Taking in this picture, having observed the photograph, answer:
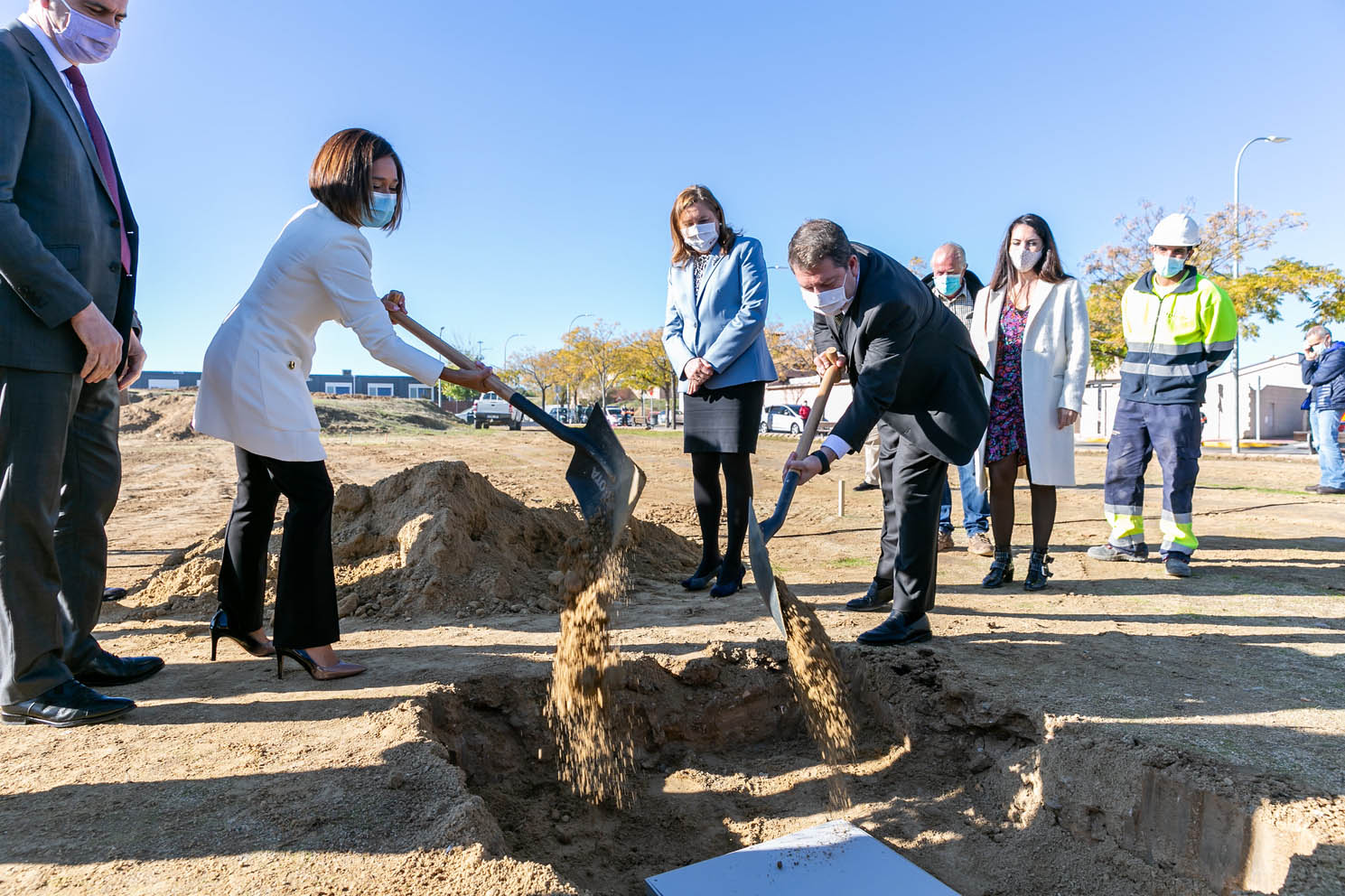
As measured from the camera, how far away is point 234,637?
301cm

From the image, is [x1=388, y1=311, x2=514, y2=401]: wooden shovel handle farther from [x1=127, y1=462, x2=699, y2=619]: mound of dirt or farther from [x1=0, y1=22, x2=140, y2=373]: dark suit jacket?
[x1=127, y1=462, x2=699, y2=619]: mound of dirt

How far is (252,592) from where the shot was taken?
2.96m

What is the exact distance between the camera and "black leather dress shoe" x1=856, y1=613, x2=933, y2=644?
10.4 ft

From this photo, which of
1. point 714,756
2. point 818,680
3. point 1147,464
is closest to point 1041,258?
point 1147,464

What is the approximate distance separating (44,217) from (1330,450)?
11568 millimetres

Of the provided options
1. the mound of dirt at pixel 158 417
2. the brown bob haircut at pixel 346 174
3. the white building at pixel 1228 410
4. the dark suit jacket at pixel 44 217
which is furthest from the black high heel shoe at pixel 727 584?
the white building at pixel 1228 410

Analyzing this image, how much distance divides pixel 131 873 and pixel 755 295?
10.7 feet

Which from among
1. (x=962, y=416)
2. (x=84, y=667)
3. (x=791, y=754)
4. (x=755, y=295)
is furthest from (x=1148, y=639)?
(x=84, y=667)

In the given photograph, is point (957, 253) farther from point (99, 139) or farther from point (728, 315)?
point (99, 139)

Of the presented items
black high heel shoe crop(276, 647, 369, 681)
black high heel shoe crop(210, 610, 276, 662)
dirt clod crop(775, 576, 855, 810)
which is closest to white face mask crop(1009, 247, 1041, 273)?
dirt clod crop(775, 576, 855, 810)

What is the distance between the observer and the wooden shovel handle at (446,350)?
9.90 ft

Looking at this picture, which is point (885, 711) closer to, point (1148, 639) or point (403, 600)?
point (1148, 639)

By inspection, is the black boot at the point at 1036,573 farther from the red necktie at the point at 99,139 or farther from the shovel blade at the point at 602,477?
the red necktie at the point at 99,139

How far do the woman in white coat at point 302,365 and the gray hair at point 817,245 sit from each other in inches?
51.9
